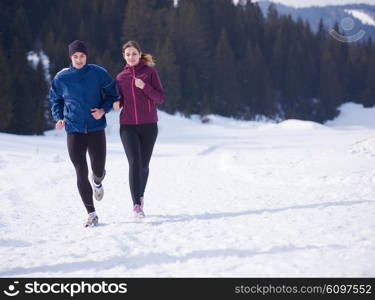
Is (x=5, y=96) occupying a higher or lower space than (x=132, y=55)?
higher

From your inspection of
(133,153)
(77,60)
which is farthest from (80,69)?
(133,153)

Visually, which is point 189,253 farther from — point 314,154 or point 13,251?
point 314,154

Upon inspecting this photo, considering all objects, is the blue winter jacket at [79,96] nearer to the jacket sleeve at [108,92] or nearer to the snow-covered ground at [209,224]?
the jacket sleeve at [108,92]

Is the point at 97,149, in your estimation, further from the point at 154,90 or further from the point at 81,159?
the point at 154,90

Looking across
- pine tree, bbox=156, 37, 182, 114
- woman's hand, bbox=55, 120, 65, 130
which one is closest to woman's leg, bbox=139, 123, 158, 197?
woman's hand, bbox=55, 120, 65, 130

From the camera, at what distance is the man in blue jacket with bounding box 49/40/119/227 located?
452 cm

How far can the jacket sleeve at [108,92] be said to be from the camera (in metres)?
4.64

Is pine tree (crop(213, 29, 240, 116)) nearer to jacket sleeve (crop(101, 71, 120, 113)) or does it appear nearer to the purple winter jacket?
the purple winter jacket

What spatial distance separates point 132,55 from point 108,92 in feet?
1.79

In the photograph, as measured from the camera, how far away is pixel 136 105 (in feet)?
16.1

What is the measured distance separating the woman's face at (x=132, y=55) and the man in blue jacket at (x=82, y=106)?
336 mm

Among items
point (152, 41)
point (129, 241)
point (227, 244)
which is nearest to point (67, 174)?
point (129, 241)

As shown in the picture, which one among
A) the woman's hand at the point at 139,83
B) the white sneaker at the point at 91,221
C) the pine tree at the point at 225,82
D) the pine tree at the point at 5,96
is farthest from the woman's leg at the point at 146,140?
the pine tree at the point at 225,82

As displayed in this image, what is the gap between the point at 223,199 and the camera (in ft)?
20.4
